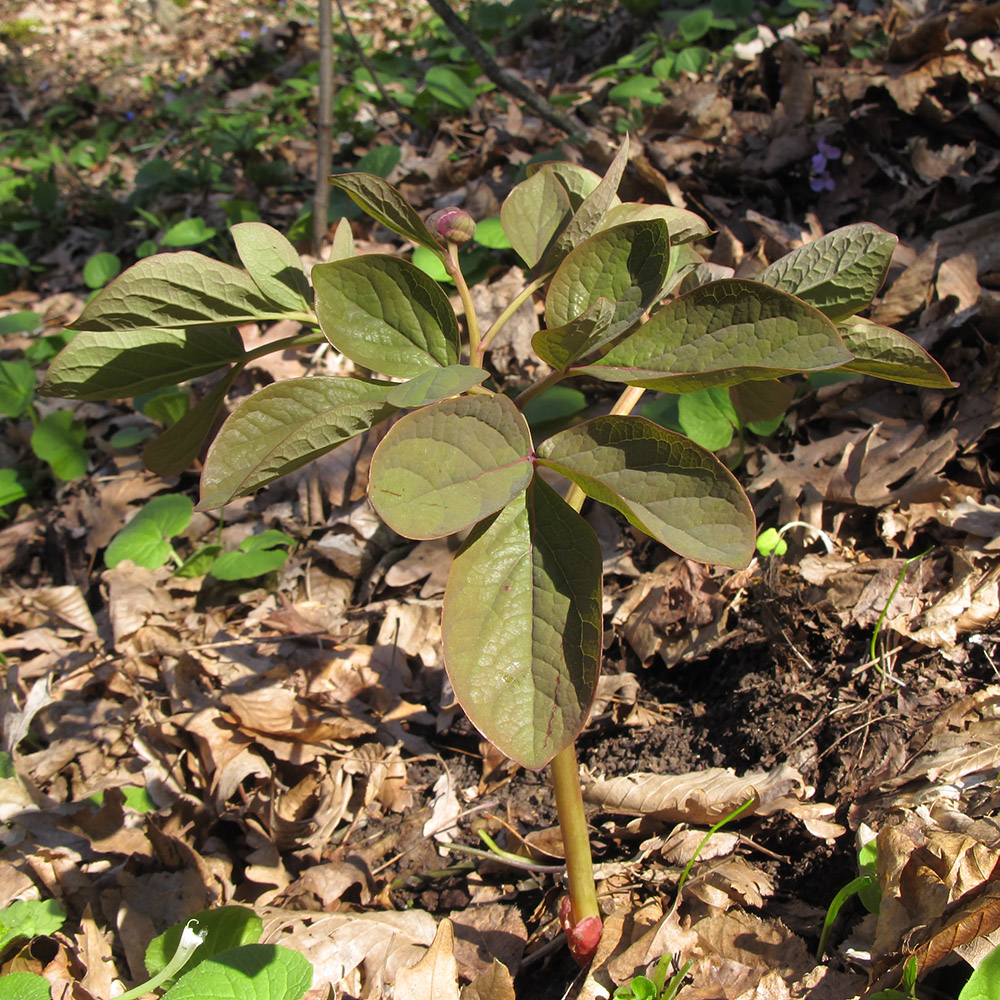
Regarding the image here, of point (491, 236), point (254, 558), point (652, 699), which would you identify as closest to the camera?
point (652, 699)

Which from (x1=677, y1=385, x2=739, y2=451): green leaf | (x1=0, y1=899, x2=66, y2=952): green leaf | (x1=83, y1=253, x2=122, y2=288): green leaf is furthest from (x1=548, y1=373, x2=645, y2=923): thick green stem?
(x1=83, y1=253, x2=122, y2=288): green leaf

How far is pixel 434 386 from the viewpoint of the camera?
2.39 feet

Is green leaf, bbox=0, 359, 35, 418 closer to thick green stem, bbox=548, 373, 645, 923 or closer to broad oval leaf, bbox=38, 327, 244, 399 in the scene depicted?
broad oval leaf, bbox=38, 327, 244, 399

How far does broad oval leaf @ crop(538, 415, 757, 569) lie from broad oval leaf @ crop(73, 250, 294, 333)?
17.9 inches

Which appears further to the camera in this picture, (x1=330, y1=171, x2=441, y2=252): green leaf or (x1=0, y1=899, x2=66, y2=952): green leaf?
(x1=0, y1=899, x2=66, y2=952): green leaf

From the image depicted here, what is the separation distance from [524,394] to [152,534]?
168 cm

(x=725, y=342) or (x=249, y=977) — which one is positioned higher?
(x=725, y=342)

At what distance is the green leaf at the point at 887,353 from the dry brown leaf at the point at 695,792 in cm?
73

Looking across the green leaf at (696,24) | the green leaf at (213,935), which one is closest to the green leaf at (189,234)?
the green leaf at (696,24)

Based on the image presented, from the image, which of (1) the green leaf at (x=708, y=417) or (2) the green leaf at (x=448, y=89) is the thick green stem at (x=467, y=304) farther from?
(2) the green leaf at (x=448, y=89)

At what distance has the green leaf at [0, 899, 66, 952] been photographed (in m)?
1.35

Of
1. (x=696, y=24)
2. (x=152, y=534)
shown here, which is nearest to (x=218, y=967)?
(x=152, y=534)

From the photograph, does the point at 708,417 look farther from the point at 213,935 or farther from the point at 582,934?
the point at 213,935

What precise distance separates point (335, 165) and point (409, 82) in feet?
2.80
